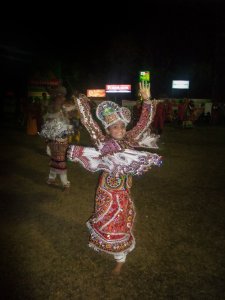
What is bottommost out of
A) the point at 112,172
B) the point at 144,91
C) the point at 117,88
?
the point at 112,172

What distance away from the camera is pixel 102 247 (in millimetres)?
3791

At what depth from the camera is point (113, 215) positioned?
3.71 meters

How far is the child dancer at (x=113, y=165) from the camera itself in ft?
11.7

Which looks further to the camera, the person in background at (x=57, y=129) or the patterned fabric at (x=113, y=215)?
the person in background at (x=57, y=129)

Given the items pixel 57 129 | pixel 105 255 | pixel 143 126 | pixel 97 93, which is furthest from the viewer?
pixel 97 93

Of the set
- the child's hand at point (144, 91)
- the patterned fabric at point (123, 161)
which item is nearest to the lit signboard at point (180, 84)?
the child's hand at point (144, 91)

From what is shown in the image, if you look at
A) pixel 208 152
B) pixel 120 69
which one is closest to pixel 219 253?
pixel 208 152

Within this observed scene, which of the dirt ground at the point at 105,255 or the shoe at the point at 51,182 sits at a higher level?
the shoe at the point at 51,182

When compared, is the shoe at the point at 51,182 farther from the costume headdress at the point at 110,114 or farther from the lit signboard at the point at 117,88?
the lit signboard at the point at 117,88

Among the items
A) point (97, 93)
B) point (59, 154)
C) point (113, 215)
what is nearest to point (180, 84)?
point (97, 93)

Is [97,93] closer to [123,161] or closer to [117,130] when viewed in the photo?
[117,130]

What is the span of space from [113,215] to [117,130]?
902 mm

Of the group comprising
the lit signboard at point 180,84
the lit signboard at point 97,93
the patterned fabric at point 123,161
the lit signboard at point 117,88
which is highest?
the lit signboard at point 180,84

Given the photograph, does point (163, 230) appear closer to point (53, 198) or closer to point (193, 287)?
point (193, 287)
